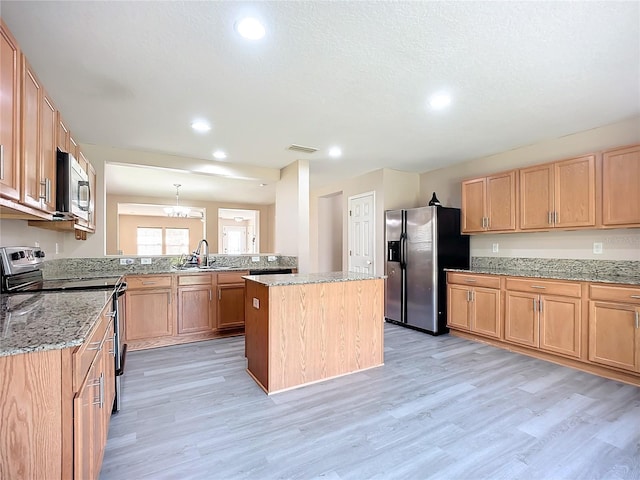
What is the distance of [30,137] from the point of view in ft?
5.55

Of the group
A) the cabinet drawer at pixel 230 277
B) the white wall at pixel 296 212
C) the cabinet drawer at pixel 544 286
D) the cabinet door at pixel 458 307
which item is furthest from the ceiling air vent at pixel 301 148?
the cabinet drawer at pixel 544 286

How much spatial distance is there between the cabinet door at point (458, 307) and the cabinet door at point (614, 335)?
1.26 meters

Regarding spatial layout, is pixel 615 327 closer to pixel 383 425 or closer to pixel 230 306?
pixel 383 425

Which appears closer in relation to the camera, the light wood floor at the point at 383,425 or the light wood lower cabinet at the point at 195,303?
the light wood floor at the point at 383,425

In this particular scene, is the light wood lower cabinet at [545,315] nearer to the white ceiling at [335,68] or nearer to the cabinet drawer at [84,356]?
the white ceiling at [335,68]

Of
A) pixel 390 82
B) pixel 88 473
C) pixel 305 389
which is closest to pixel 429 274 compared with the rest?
pixel 305 389

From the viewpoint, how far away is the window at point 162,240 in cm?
1080

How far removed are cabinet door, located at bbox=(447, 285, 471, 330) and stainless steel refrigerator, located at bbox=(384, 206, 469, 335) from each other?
78 mm

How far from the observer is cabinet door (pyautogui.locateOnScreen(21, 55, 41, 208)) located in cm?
160

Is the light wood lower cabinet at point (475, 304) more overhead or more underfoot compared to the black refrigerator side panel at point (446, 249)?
more underfoot

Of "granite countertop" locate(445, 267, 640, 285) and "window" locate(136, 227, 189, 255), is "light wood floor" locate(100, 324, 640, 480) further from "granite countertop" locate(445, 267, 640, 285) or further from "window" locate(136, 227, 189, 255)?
"window" locate(136, 227, 189, 255)

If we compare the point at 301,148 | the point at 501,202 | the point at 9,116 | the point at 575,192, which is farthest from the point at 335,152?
the point at 9,116

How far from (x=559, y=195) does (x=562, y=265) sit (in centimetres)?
82

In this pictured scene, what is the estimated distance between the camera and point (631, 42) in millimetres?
1916
